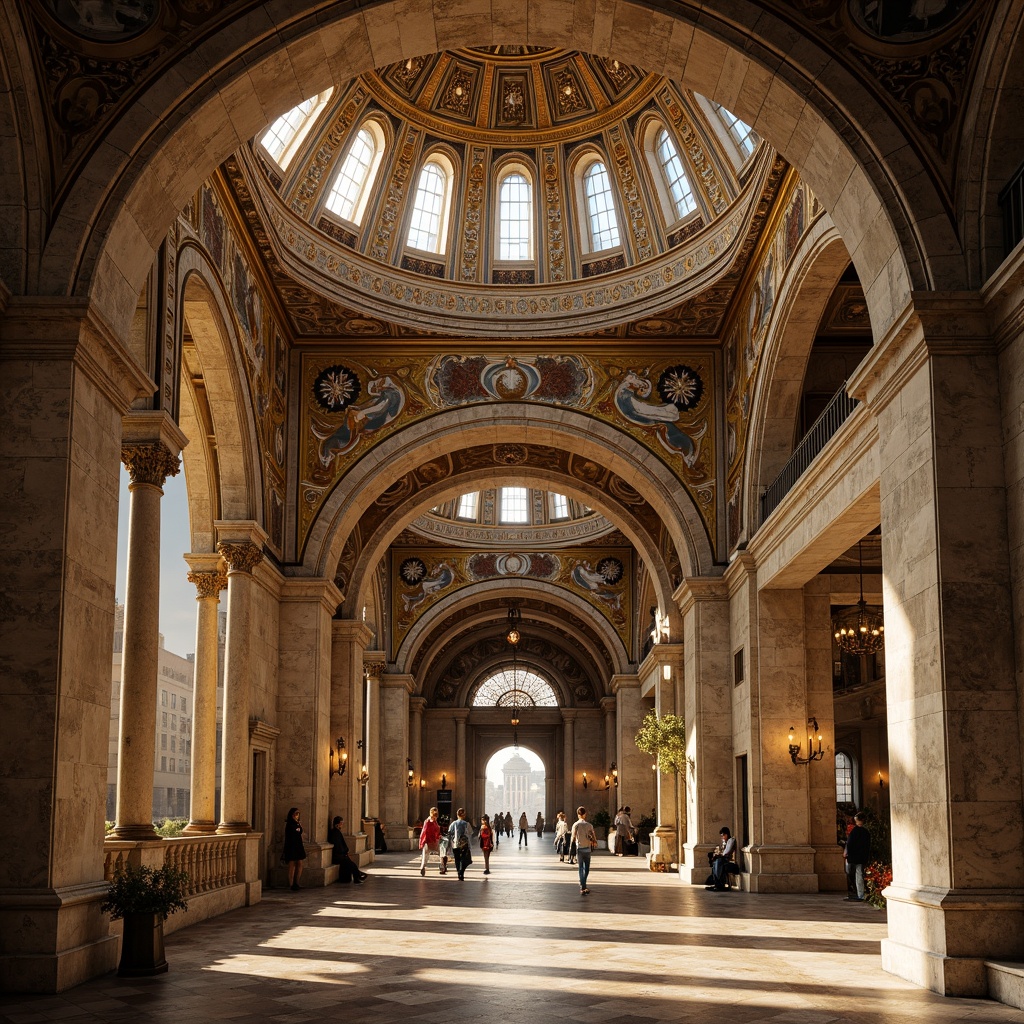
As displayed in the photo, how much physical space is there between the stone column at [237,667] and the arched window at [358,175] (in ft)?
22.7

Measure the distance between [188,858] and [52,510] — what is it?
6868mm

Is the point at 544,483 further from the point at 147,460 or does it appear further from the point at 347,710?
the point at 147,460

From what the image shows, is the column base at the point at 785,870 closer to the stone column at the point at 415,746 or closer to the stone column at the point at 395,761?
the stone column at the point at 395,761

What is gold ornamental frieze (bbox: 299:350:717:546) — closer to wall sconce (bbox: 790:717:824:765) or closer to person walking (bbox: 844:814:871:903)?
wall sconce (bbox: 790:717:824:765)

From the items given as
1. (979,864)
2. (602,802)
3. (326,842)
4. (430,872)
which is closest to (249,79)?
(979,864)

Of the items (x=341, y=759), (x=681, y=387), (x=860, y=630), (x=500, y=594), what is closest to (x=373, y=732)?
(x=500, y=594)

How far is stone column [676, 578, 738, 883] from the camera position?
21719 millimetres

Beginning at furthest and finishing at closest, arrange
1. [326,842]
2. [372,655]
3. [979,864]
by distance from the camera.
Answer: [372,655] → [326,842] → [979,864]

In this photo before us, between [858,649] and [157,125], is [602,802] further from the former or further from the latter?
[157,125]

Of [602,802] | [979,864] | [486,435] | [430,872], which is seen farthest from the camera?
[602,802]

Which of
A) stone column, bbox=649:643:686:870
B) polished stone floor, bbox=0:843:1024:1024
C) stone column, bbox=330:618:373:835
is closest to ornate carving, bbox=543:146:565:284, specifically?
stone column, bbox=330:618:373:835

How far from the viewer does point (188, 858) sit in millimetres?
15094

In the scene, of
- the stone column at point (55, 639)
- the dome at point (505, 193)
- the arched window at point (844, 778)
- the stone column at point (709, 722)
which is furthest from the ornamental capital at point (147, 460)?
the arched window at point (844, 778)

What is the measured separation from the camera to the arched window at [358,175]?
2244 cm
